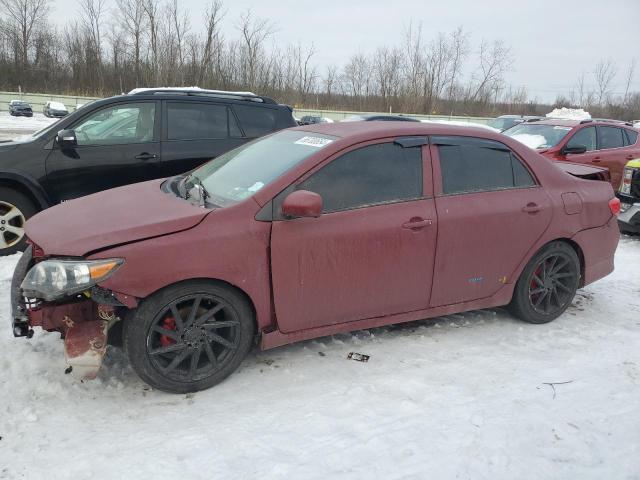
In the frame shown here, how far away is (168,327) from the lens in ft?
10.1

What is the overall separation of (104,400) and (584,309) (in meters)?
4.12

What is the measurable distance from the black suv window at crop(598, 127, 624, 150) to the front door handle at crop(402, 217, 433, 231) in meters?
7.58

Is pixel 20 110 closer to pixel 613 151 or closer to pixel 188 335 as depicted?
pixel 613 151

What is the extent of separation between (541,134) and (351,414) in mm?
8336

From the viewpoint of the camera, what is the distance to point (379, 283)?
11.6 feet

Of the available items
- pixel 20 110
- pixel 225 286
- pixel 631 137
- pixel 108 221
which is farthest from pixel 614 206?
pixel 20 110

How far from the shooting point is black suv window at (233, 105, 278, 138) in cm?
671

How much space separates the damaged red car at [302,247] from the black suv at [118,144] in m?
2.09

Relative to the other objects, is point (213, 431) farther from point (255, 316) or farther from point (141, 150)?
point (141, 150)

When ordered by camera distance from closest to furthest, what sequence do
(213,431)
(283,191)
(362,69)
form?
(213,431), (283,191), (362,69)

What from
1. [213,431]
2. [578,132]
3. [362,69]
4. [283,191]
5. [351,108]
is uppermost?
[362,69]

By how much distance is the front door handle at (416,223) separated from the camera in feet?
11.7

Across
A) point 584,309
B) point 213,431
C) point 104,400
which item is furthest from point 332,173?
point 584,309

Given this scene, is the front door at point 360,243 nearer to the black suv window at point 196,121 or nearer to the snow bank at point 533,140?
the black suv window at point 196,121
